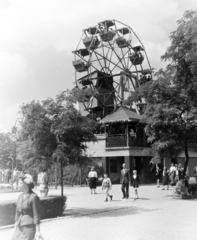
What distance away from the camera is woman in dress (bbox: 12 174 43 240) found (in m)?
5.41

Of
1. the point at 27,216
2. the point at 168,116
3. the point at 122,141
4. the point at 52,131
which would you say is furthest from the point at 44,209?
the point at 122,141

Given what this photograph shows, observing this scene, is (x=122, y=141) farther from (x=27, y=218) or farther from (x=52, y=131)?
(x=27, y=218)

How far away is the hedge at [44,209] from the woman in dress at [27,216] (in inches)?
197

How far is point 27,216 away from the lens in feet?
18.1

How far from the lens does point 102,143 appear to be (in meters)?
32.8

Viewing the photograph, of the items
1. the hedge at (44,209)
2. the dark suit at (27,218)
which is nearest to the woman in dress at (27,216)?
the dark suit at (27,218)

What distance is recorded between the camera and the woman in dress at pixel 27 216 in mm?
5406

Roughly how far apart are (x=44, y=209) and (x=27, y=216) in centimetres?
608

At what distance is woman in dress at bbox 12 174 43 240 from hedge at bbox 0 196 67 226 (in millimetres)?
4992

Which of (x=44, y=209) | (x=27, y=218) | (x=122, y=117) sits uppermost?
(x=122, y=117)

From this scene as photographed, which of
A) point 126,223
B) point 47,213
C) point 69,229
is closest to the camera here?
point 69,229

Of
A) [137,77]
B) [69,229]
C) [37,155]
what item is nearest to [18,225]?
[69,229]

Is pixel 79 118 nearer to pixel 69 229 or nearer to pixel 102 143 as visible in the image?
pixel 69 229

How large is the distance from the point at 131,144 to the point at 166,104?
13945 millimetres
